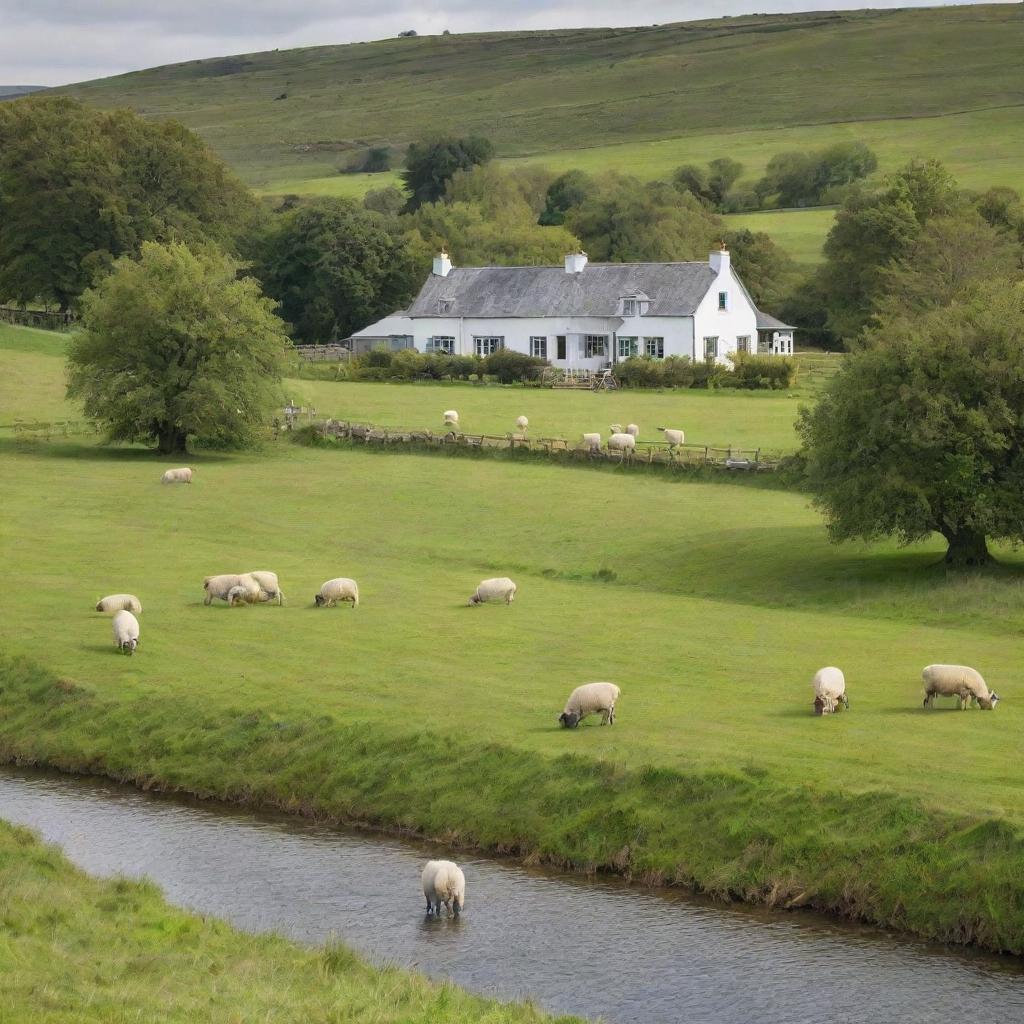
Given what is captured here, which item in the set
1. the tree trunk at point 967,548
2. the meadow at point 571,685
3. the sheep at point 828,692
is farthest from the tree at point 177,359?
the sheep at point 828,692

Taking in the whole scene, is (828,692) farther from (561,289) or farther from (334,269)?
(334,269)

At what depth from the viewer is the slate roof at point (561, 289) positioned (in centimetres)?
10925

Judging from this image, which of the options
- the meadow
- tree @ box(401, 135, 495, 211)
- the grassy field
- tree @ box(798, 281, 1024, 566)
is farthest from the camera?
tree @ box(401, 135, 495, 211)

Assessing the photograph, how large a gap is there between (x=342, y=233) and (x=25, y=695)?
9429 cm

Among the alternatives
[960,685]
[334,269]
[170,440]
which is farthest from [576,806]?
[334,269]

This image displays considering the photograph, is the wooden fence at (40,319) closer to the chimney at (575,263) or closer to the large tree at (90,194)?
the large tree at (90,194)

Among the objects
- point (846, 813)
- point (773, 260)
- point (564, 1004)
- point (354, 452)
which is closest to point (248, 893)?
point (564, 1004)

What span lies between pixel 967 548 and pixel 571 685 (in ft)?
52.6

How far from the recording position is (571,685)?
109 ft

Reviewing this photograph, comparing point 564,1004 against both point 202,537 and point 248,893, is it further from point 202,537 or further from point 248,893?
point 202,537

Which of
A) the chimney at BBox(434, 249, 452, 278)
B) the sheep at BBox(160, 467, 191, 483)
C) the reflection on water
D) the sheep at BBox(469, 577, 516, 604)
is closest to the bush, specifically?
the chimney at BBox(434, 249, 452, 278)

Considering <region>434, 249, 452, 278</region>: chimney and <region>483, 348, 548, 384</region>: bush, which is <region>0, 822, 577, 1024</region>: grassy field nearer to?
<region>483, 348, 548, 384</region>: bush

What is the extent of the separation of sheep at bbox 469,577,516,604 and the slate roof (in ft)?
221

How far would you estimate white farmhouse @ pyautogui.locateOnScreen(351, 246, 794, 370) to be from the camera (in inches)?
4274
